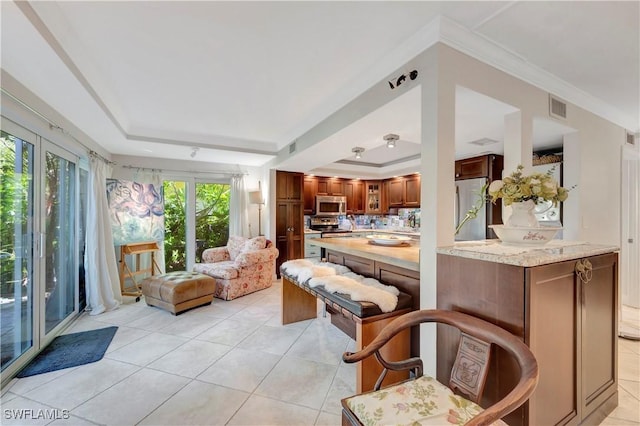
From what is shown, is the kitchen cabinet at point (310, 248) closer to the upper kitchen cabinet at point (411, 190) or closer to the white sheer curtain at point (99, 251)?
the upper kitchen cabinet at point (411, 190)

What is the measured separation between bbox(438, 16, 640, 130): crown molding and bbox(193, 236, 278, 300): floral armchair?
148 inches

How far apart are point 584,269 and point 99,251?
494cm

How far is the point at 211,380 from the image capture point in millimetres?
2076

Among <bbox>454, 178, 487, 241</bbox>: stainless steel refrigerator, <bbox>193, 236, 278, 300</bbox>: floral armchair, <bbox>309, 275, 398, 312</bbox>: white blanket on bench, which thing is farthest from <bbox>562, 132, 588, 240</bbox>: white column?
<bbox>193, 236, 278, 300</bbox>: floral armchair

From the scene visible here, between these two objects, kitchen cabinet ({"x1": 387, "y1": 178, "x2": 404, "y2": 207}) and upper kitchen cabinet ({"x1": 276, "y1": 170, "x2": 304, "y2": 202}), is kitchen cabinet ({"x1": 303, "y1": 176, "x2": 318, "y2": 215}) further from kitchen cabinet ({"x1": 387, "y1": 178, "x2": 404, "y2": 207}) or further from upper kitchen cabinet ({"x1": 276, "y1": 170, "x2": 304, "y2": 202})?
kitchen cabinet ({"x1": 387, "y1": 178, "x2": 404, "y2": 207})

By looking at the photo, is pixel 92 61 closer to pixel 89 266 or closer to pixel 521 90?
pixel 89 266

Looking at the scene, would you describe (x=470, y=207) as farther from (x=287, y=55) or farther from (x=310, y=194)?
(x=287, y=55)

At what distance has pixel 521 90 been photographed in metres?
2.20

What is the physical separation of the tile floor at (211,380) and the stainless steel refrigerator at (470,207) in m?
1.89

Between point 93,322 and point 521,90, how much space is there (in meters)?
5.09

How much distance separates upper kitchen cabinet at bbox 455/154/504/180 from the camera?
420cm

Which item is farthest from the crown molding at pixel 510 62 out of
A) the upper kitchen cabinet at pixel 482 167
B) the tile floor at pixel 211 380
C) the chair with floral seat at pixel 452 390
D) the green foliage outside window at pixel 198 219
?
the green foliage outside window at pixel 198 219

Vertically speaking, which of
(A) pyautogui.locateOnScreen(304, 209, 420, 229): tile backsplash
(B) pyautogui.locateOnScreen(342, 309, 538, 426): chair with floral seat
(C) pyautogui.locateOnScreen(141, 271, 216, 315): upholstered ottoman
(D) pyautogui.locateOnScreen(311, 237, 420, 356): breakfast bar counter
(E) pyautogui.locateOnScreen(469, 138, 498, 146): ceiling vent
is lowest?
(C) pyautogui.locateOnScreen(141, 271, 216, 315): upholstered ottoman

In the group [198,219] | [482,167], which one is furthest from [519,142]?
[198,219]
